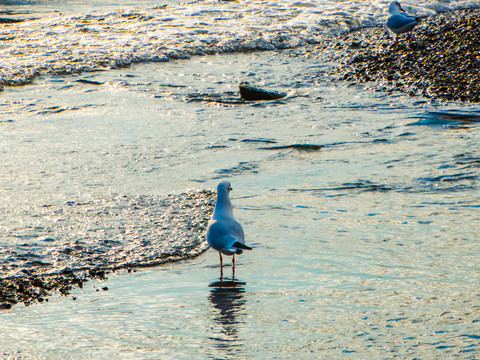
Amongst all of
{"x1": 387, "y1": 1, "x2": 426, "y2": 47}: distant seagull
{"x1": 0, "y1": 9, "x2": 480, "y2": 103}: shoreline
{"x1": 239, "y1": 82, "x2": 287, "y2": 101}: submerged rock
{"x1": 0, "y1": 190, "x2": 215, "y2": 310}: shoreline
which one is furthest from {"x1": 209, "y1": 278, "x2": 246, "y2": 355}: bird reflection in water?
{"x1": 387, "y1": 1, "x2": 426, "y2": 47}: distant seagull

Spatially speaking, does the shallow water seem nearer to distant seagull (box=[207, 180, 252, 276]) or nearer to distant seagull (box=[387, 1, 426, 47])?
distant seagull (box=[207, 180, 252, 276])

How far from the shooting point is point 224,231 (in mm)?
4488

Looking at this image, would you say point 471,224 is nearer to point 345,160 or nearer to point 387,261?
point 387,261

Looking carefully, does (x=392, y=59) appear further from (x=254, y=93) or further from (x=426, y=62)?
(x=254, y=93)

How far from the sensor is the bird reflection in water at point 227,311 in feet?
11.8

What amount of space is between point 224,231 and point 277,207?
140cm

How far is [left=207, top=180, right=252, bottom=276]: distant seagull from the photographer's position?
172 inches

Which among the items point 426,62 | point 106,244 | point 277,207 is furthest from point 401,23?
point 106,244

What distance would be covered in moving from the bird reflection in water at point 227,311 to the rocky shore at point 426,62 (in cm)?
606

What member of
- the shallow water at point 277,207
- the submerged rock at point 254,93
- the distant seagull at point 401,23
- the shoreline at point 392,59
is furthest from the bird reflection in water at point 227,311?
the distant seagull at point 401,23

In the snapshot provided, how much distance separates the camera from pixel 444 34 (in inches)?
463

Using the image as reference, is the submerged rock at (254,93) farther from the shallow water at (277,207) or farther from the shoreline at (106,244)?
the shoreline at (106,244)

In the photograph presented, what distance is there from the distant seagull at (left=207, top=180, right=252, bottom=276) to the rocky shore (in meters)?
5.61

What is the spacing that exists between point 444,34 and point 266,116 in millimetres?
4613
